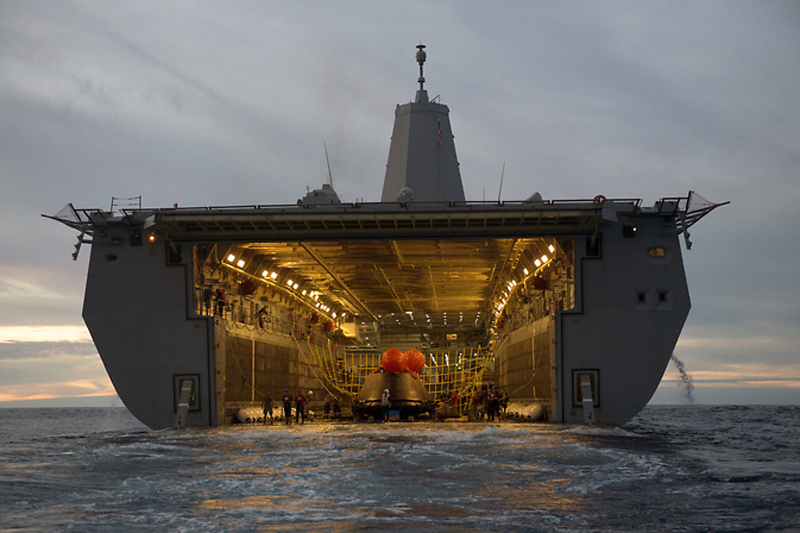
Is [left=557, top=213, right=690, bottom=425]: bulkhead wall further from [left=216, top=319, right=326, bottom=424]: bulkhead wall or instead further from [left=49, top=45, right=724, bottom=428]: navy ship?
[left=216, top=319, right=326, bottom=424]: bulkhead wall

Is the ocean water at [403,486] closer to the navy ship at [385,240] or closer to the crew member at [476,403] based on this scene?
the navy ship at [385,240]

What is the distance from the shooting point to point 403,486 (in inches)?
473

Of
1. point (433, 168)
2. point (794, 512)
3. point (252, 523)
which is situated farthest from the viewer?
point (433, 168)

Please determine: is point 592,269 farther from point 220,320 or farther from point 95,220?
point 95,220

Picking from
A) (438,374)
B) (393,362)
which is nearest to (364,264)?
(393,362)

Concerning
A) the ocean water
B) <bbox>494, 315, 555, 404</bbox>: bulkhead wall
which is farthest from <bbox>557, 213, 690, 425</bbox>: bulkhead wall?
the ocean water

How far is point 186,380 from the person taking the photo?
2641 cm

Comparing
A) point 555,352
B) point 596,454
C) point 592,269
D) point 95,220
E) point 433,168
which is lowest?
point 596,454

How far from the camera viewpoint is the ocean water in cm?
907

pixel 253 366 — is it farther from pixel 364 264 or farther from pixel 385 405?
pixel 364 264

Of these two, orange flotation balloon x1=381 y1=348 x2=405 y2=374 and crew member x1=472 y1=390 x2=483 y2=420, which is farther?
crew member x1=472 y1=390 x2=483 y2=420

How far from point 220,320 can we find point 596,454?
16.5 m

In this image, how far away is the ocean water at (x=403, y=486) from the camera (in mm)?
9070

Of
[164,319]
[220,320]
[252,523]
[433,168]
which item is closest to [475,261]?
[433,168]
